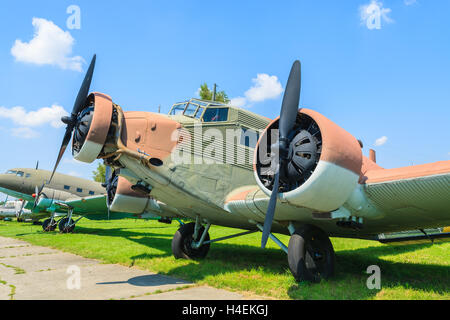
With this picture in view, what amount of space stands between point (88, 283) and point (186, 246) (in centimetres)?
303

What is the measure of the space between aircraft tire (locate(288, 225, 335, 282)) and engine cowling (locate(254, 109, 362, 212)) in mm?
880

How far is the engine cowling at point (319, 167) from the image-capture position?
4.24 m

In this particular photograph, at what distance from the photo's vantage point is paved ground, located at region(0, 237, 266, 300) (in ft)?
15.3

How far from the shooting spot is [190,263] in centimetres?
745

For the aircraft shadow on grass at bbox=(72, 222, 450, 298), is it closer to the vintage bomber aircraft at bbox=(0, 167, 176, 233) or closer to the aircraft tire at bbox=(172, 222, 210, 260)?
the aircraft tire at bbox=(172, 222, 210, 260)

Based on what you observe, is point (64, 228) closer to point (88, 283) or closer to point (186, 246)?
point (186, 246)

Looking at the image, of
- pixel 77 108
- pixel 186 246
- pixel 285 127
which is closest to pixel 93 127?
pixel 77 108

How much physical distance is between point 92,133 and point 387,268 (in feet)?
24.0

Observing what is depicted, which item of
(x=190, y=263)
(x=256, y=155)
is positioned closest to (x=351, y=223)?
(x=256, y=155)

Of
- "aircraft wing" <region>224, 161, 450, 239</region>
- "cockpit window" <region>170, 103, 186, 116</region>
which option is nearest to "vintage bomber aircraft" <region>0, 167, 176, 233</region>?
"cockpit window" <region>170, 103, 186, 116</region>

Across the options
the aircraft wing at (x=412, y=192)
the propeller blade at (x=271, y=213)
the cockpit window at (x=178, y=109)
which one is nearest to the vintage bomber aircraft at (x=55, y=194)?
the cockpit window at (x=178, y=109)

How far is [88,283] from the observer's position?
18.1ft
